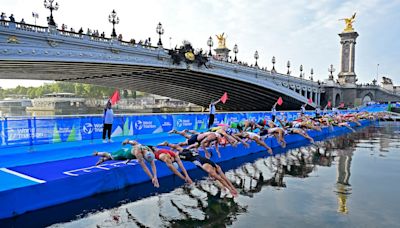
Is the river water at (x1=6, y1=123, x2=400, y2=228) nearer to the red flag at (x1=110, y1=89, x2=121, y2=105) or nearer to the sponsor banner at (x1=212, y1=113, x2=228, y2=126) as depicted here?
the red flag at (x1=110, y1=89, x2=121, y2=105)

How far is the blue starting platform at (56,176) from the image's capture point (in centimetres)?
702

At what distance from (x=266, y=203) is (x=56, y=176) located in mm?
5408

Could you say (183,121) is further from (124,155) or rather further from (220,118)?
(124,155)

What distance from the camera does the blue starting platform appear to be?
23.0ft

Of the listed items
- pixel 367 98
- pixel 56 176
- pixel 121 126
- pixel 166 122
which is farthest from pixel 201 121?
pixel 367 98

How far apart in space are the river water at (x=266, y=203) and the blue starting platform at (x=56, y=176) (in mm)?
346

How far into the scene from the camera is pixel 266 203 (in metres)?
8.41

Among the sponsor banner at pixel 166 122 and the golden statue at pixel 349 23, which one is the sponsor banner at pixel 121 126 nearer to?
the sponsor banner at pixel 166 122

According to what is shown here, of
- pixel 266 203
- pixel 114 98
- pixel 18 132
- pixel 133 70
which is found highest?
pixel 133 70

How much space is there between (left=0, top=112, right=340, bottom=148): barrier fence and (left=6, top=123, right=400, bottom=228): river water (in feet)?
19.3

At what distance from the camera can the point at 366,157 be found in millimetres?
15523

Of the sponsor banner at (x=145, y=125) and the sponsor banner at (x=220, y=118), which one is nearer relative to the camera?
the sponsor banner at (x=145, y=125)

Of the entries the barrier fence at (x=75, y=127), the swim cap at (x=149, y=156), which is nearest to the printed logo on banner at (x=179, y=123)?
the barrier fence at (x=75, y=127)

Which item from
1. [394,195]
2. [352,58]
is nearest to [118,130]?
[394,195]
